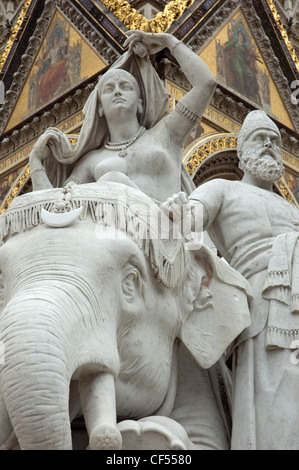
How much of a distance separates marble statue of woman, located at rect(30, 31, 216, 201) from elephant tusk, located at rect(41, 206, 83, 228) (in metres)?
1.27

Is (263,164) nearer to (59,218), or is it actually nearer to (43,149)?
(43,149)

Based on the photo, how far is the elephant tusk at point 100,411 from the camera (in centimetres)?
271

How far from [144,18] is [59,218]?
14.4 metres

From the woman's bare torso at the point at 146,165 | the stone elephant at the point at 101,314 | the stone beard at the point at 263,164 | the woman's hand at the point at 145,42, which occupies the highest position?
the woman's hand at the point at 145,42

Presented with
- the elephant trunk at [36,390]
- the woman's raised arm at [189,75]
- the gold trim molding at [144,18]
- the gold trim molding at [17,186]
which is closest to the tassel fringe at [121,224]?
the elephant trunk at [36,390]

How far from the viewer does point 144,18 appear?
17.2 m

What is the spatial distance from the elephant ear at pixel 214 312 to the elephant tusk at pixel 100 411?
0.53 m

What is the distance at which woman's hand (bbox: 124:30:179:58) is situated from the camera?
486 centimetres

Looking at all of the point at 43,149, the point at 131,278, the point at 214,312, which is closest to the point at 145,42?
the point at 43,149

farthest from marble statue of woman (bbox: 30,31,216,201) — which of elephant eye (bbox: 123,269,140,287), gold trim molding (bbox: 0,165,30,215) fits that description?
gold trim molding (bbox: 0,165,30,215)

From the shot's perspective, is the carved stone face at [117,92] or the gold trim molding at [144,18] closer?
the carved stone face at [117,92]

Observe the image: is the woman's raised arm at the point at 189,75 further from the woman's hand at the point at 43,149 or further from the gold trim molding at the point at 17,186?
the gold trim molding at the point at 17,186

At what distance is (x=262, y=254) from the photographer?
375 centimetres

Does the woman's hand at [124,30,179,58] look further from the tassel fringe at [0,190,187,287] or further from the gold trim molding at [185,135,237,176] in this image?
the gold trim molding at [185,135,237,176]
